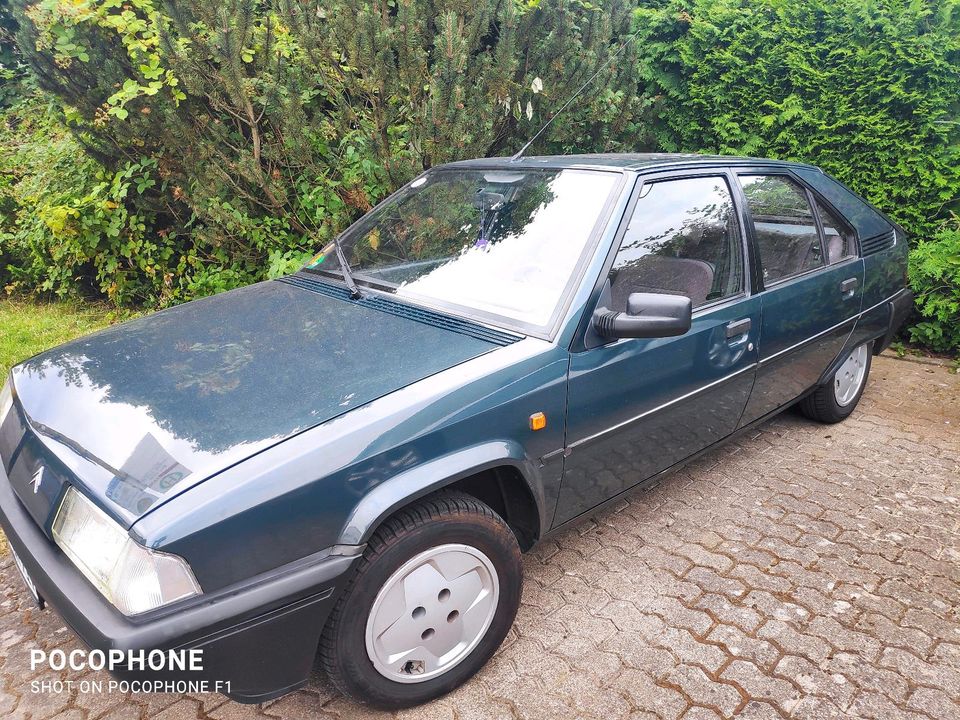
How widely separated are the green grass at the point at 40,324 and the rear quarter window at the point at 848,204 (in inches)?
201

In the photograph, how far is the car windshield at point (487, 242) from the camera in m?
2.40

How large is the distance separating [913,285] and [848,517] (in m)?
2.84

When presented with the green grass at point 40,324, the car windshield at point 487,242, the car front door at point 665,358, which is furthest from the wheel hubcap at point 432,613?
the green grass at point 40,324

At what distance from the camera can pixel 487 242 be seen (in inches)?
104

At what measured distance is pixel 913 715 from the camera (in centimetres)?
213

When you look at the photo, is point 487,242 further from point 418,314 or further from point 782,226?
point 782,226

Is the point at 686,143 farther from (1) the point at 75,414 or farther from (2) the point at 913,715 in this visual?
(1) the point at 75,414

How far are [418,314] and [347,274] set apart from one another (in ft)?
1.93

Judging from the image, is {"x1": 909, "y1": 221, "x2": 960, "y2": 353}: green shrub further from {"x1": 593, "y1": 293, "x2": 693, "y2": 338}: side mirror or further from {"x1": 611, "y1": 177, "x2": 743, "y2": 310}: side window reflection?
{"x1": 593, "y1": 293, "x2": 693, "y2": 338}: side mirror

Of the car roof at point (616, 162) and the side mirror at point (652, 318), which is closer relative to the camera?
the side mirror at point (652, 318)

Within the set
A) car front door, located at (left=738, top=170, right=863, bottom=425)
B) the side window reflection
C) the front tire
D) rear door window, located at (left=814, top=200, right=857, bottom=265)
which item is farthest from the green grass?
rear door window, located at (left=814, top=200, right=857, bottom=265)

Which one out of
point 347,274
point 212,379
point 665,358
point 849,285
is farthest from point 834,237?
point 212,379

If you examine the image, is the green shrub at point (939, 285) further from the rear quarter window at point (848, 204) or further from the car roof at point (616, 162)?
the car roof at point (616, 162)

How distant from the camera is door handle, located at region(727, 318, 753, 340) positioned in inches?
112
